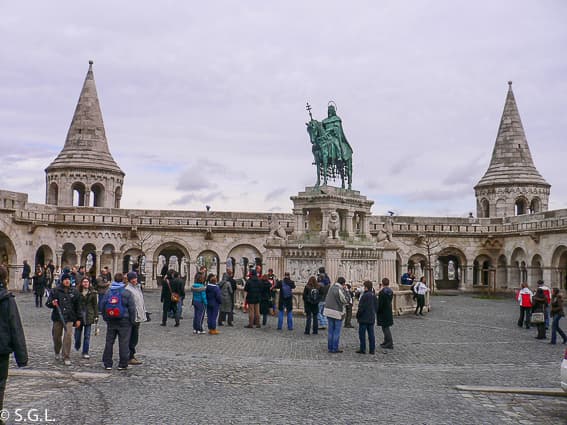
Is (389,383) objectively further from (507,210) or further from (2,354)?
(507,210)

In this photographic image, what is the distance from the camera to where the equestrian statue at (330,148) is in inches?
799

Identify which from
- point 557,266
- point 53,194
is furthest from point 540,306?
point 53,194

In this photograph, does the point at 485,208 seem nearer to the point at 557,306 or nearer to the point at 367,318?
the point at 557,306

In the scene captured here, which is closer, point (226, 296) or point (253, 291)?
point (253, 291)

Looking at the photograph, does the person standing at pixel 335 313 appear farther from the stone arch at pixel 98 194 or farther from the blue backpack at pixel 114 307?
the stone arch at pixel 98 194

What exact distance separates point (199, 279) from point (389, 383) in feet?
21.3

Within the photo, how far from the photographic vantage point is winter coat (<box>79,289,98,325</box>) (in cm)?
1002

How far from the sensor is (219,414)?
686 centimetres

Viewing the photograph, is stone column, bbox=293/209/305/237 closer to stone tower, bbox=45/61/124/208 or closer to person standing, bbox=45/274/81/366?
person standing, bbox=45/274/81/366

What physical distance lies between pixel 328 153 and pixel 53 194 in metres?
21.7

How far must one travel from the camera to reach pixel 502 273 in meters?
34.1

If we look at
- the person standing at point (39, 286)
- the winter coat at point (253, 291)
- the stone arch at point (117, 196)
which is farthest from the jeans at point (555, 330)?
the stone arch at point (117, 196)

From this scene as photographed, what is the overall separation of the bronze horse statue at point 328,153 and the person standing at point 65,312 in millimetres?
11680

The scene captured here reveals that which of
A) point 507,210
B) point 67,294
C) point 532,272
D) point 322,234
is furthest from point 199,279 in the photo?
point 507,210
